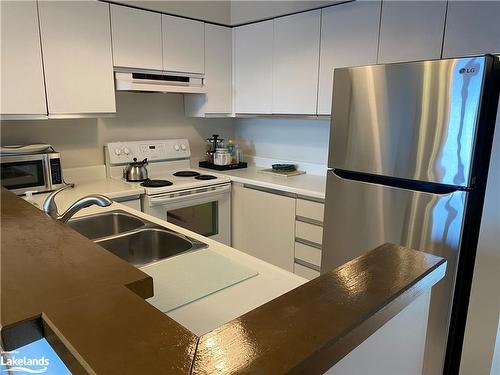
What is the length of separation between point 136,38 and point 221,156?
116 centimetres

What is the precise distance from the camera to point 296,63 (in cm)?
268

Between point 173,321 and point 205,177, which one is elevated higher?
point 173,321

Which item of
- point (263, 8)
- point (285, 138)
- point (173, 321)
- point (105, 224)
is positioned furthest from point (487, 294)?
point (263, 8)

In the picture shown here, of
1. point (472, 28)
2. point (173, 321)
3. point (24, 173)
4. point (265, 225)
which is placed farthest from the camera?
point (265, 225)

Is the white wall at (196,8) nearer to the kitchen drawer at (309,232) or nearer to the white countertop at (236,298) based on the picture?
the kitchen drawer at (309,232)

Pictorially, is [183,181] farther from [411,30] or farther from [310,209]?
[411,30]

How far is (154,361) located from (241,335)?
0.11 metres

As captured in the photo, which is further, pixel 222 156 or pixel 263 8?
pixel 222 156

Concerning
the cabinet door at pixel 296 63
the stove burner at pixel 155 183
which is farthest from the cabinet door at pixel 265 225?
the cabinet door at pixel 296 63

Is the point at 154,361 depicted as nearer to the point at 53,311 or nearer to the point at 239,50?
the point at 53,311

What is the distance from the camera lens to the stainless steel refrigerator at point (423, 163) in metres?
1.47

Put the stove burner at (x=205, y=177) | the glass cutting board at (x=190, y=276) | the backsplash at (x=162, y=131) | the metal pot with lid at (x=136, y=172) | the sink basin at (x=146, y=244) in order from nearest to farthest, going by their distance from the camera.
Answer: the glass cutting board at (x=190, y=276)
the sink basin at (x=146, y=244)
the backsplash at (x=162, y=131)
the metal pot with lid at (x=136, y=172)
the stove burner at (x=205, y=177)

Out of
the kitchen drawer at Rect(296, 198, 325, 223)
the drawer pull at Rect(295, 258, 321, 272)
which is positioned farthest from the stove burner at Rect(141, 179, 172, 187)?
the drawer pull at Rect(295, 258, 321, 272)

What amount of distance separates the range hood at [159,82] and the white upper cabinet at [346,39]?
0.99m
